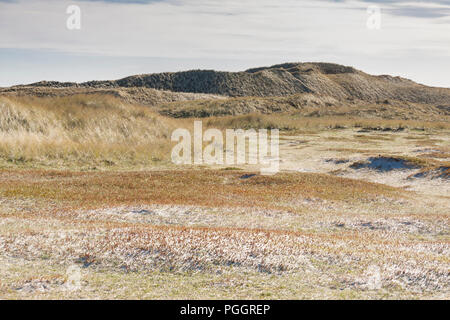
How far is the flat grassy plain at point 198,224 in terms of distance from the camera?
953 centimetres

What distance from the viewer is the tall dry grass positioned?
3666cm

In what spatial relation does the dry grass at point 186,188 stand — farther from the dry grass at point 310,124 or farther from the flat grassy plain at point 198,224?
the dry grass at point 310,124

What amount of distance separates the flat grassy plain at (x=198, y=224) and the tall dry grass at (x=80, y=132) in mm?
173

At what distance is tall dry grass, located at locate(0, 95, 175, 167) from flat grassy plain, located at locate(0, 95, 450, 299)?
0.17m

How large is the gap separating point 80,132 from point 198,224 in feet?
92.0

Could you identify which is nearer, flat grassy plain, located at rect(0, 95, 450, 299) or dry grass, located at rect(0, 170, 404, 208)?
flat grassy plain, located at rect(0, 95, 450, 299)

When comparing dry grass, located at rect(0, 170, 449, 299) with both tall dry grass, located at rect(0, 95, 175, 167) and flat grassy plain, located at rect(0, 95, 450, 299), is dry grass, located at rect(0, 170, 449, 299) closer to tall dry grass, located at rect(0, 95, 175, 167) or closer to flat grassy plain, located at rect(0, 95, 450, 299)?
flat grassy plain, located at rect(0, 95, 450, 299)

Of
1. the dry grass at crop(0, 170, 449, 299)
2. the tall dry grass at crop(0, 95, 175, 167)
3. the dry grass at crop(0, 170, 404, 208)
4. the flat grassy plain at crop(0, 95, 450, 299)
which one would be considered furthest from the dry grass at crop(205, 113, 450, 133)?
the dry grass at crop(0, 170, 449, 299)

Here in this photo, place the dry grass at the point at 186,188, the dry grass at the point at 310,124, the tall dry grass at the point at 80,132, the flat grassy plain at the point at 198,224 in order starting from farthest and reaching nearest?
1. the dry grass at the point at 310,124
2. the tall dry grass at the point at 80,132
3. the dry grass at the point at 186,188
4. the flat grassy plain at the point at 198,224

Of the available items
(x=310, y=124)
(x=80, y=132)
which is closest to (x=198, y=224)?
(x=80, y=132)

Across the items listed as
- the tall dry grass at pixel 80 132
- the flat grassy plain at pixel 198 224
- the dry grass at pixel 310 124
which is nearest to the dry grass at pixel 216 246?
the flat grassy plain at pixel 198 224

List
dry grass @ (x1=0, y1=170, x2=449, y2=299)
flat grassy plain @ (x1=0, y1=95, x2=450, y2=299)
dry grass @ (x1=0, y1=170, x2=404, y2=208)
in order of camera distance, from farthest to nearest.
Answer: dry grass @ (x1=0, y1=170, x2=404, y2=208) < flat grassy plain @ (x1=0, y1=95, x2=450, y2=299) < dry grass @ (x1=0, y1=170, x2=449, y2=299)
